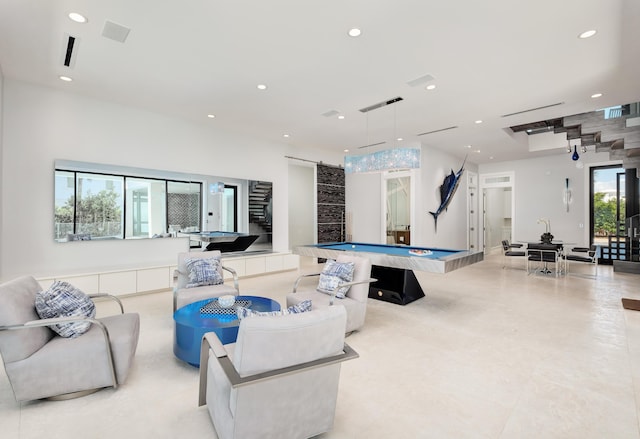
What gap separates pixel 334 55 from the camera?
381 centimetres

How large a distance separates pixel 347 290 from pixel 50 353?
2.78 m

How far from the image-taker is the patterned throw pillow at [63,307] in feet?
8.00

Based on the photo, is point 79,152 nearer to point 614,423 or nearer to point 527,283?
point 614,423

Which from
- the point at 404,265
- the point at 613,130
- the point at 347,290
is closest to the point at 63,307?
the point at 347,290

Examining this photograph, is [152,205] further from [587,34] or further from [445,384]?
[587,34]

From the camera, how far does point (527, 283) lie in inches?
255

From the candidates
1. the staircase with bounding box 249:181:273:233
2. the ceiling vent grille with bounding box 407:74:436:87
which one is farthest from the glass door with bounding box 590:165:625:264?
the staircase with bounding box 249:181:273:233

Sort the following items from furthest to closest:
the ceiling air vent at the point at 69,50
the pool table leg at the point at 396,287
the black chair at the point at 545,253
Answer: the black chair at the point at 545,253 → the pool table leg at the point at 396,287 → the ceiling air vent at the point at 69,50

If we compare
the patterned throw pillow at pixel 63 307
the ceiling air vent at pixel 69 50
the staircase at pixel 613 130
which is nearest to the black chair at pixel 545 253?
the staircase at pixel 613 130

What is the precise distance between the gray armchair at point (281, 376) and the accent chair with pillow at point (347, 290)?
65.7 inches

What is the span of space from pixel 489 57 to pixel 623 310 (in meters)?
4.07

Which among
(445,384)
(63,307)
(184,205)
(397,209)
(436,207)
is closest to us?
(63,307)

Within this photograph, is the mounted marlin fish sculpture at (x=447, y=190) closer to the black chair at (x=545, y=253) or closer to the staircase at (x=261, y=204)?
the black chair at (x=545, y=253)

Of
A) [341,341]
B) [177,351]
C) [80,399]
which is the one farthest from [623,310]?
[80,399]
